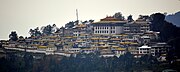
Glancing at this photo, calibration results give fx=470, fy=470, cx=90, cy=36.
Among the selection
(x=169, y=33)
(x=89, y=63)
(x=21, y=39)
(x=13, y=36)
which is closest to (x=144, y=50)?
(x=169, y=33)

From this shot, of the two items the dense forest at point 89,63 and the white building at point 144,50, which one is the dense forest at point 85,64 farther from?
the white building at point 144,50

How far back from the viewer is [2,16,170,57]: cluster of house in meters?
11.6

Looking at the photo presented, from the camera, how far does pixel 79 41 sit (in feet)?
41.7

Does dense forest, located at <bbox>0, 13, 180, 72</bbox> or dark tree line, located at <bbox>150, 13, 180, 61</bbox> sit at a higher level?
dark tree line, located at <bbox>150, 13, 180, 61</bbox>

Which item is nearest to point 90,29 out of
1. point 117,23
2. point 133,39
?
point 117,23

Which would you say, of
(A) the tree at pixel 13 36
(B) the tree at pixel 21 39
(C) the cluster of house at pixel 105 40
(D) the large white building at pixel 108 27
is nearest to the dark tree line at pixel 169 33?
(C) the cluster of house at pixel 105 40

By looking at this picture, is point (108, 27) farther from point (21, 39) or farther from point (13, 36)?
point (13, 36)

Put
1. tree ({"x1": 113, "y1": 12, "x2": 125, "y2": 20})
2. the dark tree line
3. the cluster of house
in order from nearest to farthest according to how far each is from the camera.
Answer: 1. the dark tree line
2. the cluster of house
3. tree ({"x1": 113, "y1": 12, "x2": 125, "y2": 20})

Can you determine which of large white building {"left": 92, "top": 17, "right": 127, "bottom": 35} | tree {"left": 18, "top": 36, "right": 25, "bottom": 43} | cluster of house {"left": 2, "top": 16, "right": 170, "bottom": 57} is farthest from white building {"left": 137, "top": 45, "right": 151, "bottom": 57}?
tree {"left": 18, "top": 36, "right": 25, "bottom": 43}

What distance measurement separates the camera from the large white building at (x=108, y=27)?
1365cm

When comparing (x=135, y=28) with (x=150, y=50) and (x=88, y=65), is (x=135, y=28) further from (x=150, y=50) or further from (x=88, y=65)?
(x=88, y=65)

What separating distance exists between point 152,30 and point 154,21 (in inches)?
13.2

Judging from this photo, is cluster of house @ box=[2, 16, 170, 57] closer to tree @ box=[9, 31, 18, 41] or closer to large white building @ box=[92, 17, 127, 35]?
large white building @ box=[92, 17, 127, 35]

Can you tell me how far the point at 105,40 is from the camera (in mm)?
12805
